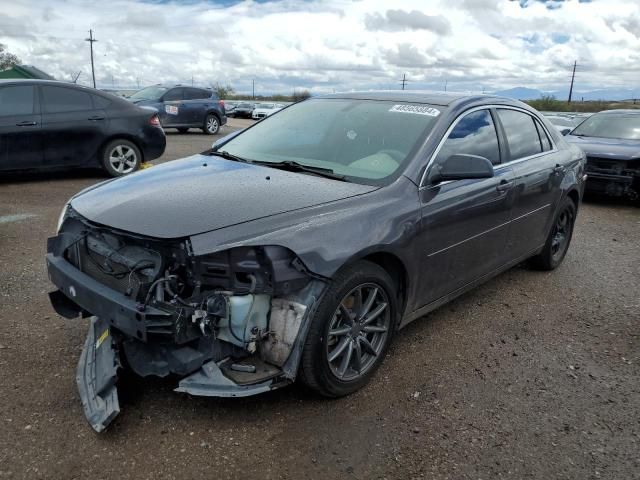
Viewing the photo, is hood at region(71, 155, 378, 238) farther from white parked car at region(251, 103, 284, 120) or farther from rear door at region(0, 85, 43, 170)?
white parked car at region(251, 103, 284, 120)

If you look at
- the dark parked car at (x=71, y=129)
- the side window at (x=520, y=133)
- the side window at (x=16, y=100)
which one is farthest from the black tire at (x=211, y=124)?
the side window at (x=520, y=133)

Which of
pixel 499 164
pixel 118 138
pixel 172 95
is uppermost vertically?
pixel 172 95

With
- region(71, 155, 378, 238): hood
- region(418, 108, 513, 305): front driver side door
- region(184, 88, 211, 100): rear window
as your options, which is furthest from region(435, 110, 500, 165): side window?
region(184, 88, 211, 100): rear window

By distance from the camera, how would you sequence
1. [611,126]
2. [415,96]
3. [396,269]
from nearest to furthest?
[396,269], [415,96], [611,126]

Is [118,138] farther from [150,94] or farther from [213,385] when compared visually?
[150,94]

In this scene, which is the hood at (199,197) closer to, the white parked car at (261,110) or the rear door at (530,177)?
the rear door at (530,177)

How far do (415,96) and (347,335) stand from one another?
6.42 ft

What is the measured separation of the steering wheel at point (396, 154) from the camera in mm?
3381

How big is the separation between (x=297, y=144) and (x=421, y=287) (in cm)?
131

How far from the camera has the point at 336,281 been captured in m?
2.76

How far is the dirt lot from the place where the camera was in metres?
2.49

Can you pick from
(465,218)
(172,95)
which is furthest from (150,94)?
(465,218)

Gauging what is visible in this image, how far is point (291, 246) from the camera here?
2594 millimetres

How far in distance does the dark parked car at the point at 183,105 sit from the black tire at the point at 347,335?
15.6 meters
